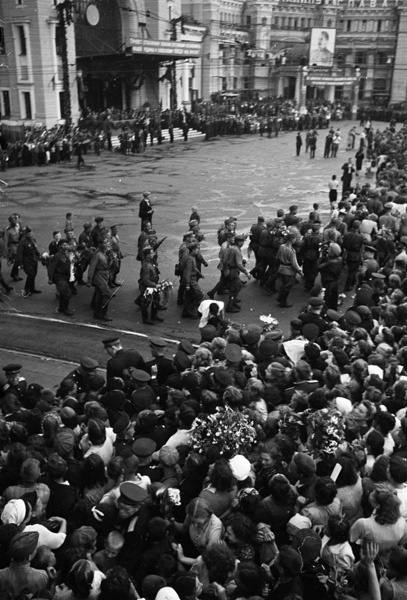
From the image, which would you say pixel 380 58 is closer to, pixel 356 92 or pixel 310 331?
pixel 356 92

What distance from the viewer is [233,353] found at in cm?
736

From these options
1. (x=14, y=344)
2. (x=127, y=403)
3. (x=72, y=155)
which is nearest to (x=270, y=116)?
(x=72, y=155)

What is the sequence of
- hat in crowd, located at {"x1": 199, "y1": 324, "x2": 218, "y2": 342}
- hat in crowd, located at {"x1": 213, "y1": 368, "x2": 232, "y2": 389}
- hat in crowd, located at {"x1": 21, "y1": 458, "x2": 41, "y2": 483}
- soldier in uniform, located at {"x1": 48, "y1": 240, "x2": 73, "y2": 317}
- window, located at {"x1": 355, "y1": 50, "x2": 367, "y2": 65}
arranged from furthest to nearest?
→ window, located at {"x1": 355, "y1": 50, "x2": 367, "y2": 65}, soldier in uniform, located at {"x1": 48, "y1": 240, "x2": 73, "y2": 317}, hat in crowd, located at {"x1": 199, "y1": 324, "x2": 218, "y2": 342}, hat in crowd, located at {"x1": 213, "y1": 368, "x2": 232, "y2": 389}, hat in crowd, located at {"x1": 21, "y1": 458, "x2": 41, "y2": 483}

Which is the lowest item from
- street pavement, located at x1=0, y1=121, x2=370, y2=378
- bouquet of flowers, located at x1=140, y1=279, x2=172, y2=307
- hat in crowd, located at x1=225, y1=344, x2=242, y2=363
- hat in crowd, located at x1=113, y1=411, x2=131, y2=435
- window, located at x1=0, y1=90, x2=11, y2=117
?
street pavement, located at x1=0, y1=121, x2=370, y2=378

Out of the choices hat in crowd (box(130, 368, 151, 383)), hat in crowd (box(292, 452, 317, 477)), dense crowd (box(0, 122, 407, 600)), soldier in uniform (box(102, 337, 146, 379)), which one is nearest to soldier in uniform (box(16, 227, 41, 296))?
soldier in uniform (box(102, 337, 146, 379))

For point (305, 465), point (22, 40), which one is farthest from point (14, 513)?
point (22, 40)

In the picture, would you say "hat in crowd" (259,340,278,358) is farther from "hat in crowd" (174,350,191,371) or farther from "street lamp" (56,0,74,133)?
"street lamp" (56,0,74,133)

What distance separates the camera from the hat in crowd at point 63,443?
217 inches

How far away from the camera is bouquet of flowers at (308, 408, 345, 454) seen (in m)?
5.35

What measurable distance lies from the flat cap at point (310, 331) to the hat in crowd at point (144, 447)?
3.43 meters

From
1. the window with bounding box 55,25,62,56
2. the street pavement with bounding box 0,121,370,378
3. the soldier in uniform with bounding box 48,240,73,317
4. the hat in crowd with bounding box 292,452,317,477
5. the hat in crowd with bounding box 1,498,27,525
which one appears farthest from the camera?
the window with bounding box 55,25,62,56

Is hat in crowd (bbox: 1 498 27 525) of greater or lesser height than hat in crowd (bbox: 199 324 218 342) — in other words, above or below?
above

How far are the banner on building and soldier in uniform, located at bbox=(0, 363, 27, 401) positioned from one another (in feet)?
204

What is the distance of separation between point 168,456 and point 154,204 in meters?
16.7
